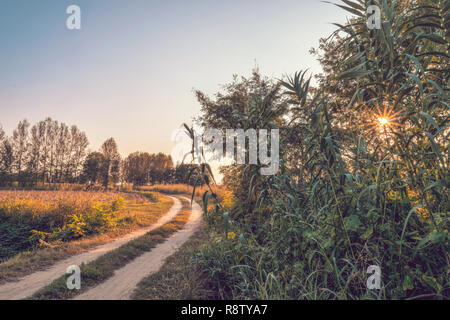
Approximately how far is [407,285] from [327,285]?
77cm

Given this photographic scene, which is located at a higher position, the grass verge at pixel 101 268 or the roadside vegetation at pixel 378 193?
the roadside vegetation at pixel 378 193

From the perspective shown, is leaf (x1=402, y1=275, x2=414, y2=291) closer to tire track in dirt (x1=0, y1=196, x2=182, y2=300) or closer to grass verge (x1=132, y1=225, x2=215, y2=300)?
grass verge (x1=132, y1=225, x2=215, y2=300)

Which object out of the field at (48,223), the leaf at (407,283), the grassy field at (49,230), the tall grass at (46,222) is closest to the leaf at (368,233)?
the leaf at (407,283)

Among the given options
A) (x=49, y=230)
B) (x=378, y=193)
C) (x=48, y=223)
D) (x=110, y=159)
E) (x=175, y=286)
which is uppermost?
(x=110, y=159)

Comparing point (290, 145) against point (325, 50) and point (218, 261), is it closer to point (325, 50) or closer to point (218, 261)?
point (325, 50)

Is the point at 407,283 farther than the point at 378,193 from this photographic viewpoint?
No

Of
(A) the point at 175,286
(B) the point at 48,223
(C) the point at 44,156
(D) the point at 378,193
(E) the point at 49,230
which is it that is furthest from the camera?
(C) the point at 44,156

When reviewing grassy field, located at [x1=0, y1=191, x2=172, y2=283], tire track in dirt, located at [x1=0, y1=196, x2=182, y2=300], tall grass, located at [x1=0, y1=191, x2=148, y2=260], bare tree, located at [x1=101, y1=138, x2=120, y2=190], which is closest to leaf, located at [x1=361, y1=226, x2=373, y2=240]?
tire track in dirt, located at [x1=0, y1=196, x2=182, y2=300]

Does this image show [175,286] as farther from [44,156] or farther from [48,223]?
[44,156]

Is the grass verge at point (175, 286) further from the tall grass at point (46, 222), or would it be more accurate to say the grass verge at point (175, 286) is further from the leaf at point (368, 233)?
the tall grass at point (46, 222)

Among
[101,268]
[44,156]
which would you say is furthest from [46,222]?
[44,156]
